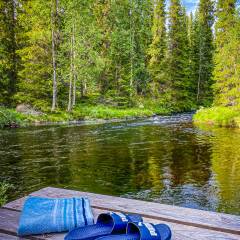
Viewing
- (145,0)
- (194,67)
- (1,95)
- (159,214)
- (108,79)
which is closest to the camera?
(159,214)

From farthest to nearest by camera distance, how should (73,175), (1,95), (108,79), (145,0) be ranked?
(145,0), (108,79), (1,95), (73,175)

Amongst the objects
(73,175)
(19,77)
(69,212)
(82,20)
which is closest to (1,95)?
(19,77)

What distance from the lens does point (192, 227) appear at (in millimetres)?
2576

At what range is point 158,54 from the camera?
4291 centimetres

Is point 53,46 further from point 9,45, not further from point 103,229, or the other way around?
point 103,229

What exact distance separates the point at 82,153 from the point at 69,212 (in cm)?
1017

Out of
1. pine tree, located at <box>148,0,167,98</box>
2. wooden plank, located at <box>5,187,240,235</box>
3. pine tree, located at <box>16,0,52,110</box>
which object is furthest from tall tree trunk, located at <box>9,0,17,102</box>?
wooden plank, located at <box>5,187,240,235</box>

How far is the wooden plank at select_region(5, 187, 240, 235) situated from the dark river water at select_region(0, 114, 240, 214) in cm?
403

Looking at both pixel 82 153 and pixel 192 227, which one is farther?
pixel 82 153

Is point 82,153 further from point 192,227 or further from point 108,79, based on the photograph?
point 108,79

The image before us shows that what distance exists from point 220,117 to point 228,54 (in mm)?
6906

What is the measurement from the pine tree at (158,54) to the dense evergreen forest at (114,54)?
0.13 meters

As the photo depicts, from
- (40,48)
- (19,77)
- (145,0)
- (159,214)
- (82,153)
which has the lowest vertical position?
(82,153)

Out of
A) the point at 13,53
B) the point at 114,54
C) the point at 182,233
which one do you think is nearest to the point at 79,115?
the point at 13,53
